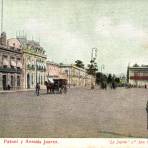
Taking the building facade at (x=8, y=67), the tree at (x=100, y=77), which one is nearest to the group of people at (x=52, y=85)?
the building facade at (x=8, y=67)

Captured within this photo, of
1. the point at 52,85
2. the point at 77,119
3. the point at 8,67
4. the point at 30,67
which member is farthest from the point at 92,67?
the point at 52,85

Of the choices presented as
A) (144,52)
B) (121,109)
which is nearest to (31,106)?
(121,109)

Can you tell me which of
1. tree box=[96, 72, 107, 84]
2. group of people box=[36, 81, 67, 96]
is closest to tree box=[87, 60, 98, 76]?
tree box=[96, 72, 107, 84]

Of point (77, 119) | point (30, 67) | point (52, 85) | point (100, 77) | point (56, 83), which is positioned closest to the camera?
point (77, 119)

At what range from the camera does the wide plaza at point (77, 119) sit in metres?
4.48

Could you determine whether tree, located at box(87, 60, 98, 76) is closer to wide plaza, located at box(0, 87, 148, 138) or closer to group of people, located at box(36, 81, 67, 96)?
wide plaza, located at box(0, 87, 148, 138)

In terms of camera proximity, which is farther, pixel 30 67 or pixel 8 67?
pixel 30 67

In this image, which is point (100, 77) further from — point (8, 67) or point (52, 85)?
point (52, 85)

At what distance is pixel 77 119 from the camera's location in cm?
478

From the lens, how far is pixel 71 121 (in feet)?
15.6

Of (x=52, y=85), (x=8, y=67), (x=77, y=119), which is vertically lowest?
(x=77, y=119)

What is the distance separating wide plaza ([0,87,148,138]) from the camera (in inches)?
176

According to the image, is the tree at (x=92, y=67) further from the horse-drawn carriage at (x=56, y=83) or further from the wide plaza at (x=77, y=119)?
the horse-drawn carriage at (x=56, y=83)

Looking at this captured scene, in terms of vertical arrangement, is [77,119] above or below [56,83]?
below
